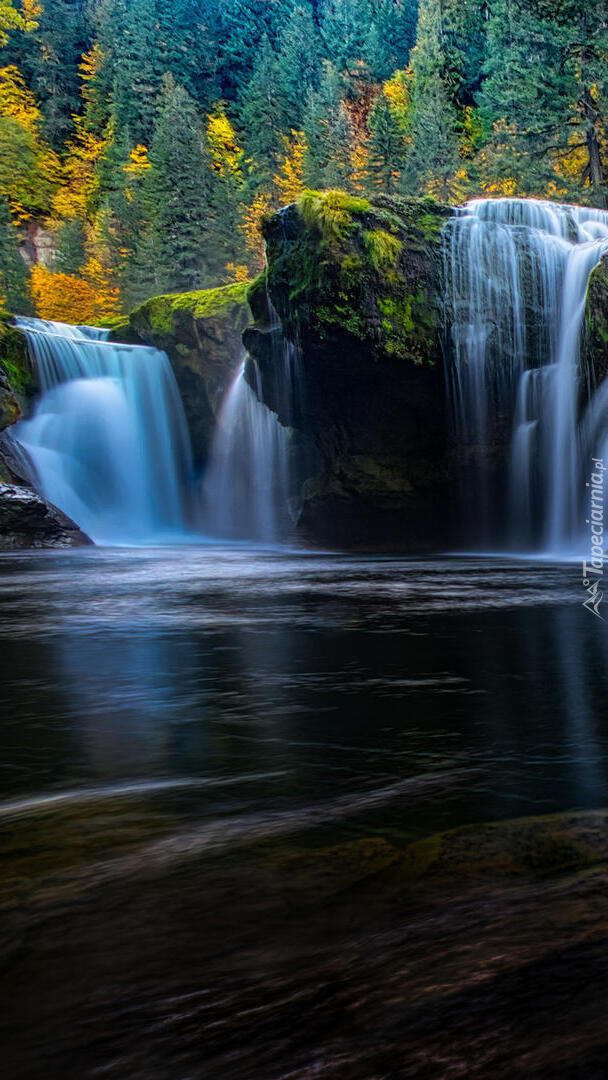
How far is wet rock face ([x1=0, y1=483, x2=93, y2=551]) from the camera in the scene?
52.6 feet

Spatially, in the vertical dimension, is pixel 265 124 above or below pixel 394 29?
below

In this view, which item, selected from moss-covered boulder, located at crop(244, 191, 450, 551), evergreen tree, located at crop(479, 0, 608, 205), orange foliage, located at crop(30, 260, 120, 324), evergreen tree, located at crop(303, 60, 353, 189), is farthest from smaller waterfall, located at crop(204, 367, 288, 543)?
evergreen tree, located at crop(303, 60, 353, 189)

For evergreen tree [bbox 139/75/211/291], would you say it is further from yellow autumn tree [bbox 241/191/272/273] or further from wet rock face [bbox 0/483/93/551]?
wet rock face [bbox 0/483/93/551]

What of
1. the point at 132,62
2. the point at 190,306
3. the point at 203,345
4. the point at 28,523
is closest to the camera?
the point at 28,523

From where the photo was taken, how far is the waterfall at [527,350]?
47.0ft

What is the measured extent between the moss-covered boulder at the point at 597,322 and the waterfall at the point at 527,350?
29 centimetres

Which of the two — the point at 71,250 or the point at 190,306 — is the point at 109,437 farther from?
the point at 71,250

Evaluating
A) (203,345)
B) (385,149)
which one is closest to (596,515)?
(203,345)

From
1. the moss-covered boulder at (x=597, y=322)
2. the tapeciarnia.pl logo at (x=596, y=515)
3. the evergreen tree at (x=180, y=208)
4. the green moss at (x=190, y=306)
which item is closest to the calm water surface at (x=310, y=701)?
the tapeciarnia.pl logo at (x=596, y=515)

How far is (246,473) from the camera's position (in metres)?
22.5

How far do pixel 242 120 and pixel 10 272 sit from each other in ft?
72.2

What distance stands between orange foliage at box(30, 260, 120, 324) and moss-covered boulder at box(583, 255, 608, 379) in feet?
96.8

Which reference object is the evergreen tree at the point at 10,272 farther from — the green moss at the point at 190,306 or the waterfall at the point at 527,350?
the waterfall at the point at 527,350

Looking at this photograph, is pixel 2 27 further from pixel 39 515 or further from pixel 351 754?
pixel 351 754
